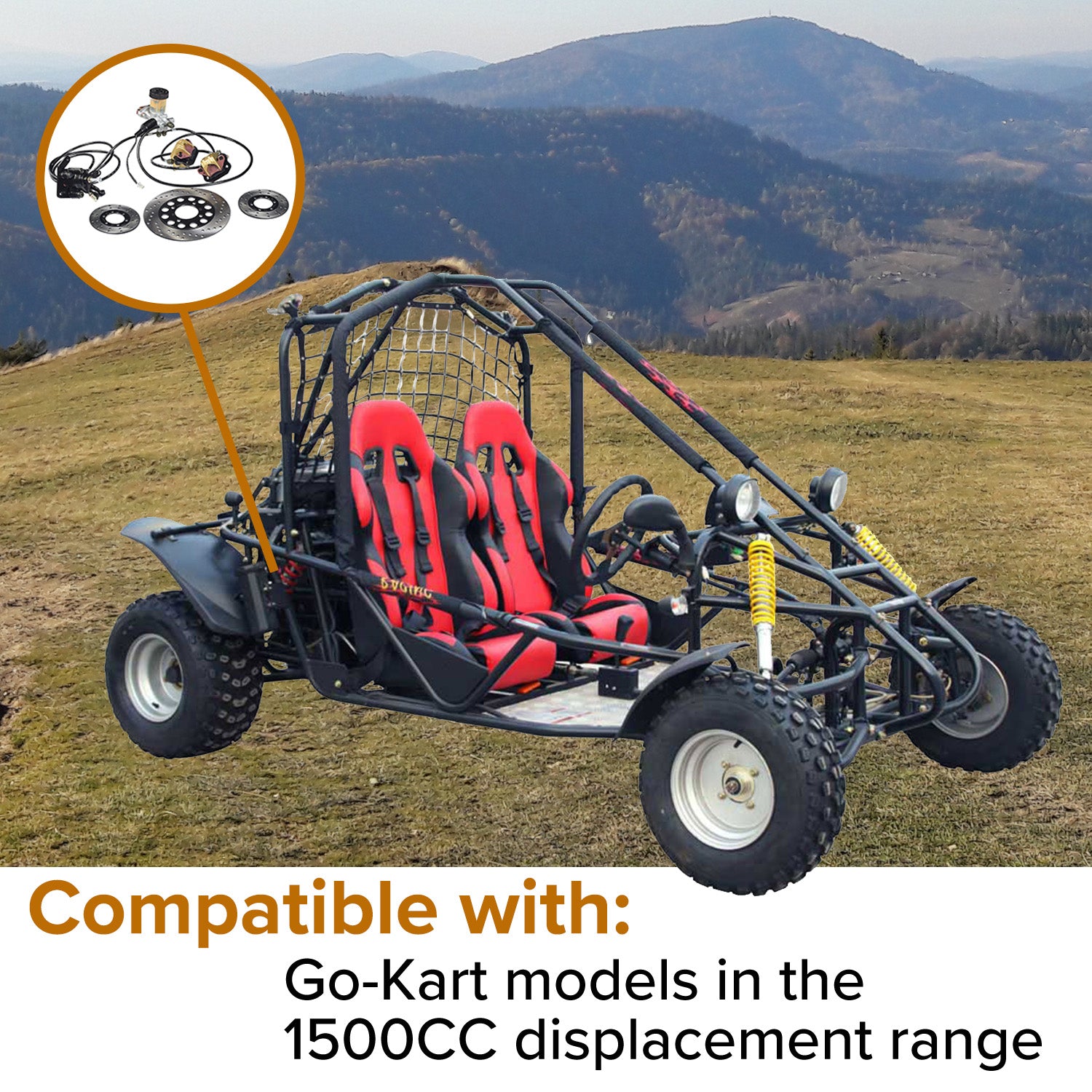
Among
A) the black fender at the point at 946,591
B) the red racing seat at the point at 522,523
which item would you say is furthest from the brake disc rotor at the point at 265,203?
the black fender at the point at 946,591

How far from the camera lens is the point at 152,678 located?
6.34m

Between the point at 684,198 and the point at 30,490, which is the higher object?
the point at 684,198

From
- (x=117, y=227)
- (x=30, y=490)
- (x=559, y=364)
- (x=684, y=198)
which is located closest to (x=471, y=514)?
(x=117, y=227)

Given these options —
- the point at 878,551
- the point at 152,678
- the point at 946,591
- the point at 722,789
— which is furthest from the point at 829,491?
the point at 152,678

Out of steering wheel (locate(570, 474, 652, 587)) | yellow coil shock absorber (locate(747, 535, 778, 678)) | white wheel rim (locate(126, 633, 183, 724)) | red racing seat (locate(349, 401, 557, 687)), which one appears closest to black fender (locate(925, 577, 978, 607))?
yellow coil shock absorber (locate(747, 535, 778, 678))

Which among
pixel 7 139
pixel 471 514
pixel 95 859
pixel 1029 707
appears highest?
pixel 7 139

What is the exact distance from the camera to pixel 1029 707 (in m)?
5.43

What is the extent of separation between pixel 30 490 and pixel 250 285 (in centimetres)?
916

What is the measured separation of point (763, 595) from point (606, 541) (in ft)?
3.57

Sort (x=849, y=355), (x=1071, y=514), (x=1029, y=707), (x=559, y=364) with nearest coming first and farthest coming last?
(x=1029, y=707), (x=1071, y=514), (x=559, y=364), (x=849, y=355)

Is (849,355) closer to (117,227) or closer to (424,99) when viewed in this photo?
(117,227)

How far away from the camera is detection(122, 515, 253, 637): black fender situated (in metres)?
5.96

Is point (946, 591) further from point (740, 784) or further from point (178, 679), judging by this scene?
point (178, 679)

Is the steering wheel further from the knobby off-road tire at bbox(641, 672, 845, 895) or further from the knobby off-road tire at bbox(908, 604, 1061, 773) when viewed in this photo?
the knobby off-road tire at bbox(908, 604, 1061, 773)
